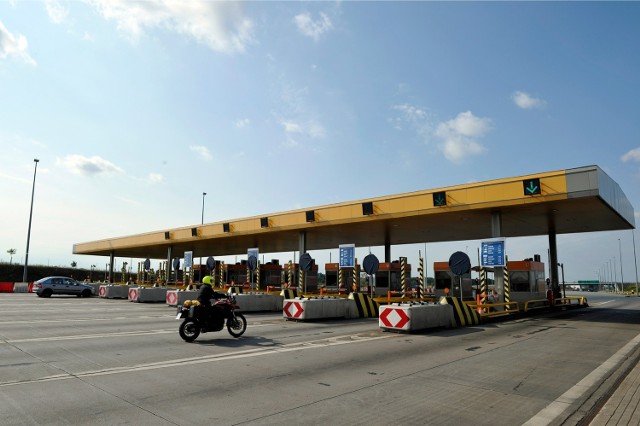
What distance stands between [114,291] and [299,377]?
32895 millimetres

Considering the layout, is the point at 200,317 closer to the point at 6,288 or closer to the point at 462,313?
the point at 462,313

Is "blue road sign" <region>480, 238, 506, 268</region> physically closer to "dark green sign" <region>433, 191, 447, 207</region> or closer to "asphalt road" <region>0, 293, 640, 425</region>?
"dark green sign" <region>433, 191, 447, 207</region>

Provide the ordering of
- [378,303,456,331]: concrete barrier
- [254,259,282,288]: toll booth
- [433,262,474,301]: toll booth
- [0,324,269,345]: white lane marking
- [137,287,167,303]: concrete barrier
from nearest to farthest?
[0,324,269,345]: white lane marking < [378,303,456,331]: concrete barrier < [137,287,167,303]: concrete barrier < [433,262,474,301]: toll booth < [254,259,282,288]: toll booth

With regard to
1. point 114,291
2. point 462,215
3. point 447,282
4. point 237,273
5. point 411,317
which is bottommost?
point 114,291

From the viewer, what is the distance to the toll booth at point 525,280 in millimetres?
28531

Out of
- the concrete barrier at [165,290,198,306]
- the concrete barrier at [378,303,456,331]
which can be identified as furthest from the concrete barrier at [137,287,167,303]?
the concrete barrier at [378,303,456,331]

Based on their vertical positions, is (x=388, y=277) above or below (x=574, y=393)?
above

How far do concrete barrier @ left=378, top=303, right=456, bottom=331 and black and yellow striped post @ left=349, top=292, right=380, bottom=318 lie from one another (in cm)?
503

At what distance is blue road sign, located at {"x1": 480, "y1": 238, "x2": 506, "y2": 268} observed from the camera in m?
18.8

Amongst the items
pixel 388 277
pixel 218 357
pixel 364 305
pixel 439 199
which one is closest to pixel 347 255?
pixel 364 305

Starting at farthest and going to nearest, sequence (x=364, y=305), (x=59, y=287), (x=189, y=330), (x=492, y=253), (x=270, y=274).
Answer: (x=270, y=274)
(x=59, y=287)
(x=364, y=305)
(x=492, y=253)
(x=189, y=330)

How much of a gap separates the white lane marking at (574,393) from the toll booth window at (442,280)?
808 inches

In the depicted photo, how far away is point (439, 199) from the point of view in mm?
20297

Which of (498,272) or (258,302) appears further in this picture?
(258,302)
